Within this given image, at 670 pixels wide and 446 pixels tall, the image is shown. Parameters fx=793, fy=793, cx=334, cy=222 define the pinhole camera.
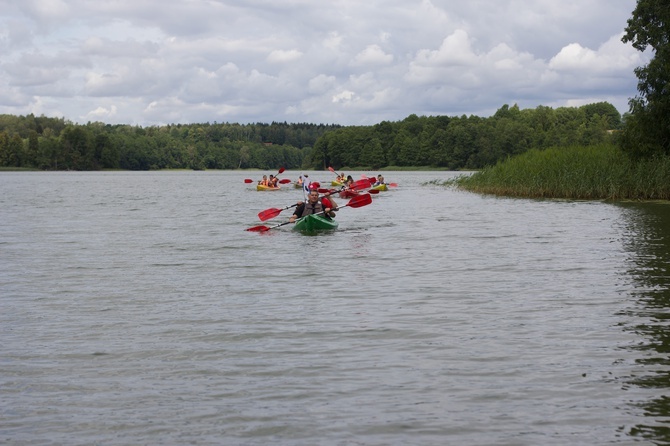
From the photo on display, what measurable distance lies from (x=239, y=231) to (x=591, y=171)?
17.2 meters

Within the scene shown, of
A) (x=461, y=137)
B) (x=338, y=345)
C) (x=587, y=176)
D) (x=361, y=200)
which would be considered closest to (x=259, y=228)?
(x=361, y=200)

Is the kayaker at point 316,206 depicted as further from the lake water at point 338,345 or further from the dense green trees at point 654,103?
the dense green trees at point 654,103

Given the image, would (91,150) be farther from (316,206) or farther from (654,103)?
(316,206)

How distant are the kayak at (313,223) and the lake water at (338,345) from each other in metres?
3.29

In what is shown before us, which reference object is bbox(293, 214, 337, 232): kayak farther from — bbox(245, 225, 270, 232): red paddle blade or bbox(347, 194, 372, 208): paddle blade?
bbox(347, 194, 372, 208): paddle blade

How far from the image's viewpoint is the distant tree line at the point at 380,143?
134 m

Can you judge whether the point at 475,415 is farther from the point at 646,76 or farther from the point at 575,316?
the point at 646,76

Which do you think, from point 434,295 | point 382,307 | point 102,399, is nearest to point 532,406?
point 102,399

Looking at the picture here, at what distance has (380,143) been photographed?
169875 mm

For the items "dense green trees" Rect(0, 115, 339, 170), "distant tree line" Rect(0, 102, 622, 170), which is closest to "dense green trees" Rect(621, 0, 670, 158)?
"distant tree line" Rect(0, 102, 622, 170)

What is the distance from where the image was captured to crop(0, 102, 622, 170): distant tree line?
439ft

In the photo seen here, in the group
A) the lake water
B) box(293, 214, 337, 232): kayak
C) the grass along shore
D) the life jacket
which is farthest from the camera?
the grass along shore

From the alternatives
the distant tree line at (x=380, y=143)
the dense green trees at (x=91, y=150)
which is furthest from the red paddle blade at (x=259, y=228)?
the dense green trees at (x=91, y=150)

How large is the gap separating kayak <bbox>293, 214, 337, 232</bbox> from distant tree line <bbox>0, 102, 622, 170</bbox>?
99878 mm
